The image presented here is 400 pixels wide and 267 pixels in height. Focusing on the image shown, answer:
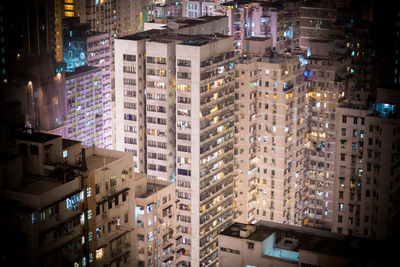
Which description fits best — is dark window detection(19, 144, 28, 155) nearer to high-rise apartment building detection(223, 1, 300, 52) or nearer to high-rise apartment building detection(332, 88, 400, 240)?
high-rise apartment building detection(332, 88, 400, 240)

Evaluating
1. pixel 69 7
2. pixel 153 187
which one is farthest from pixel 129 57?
pixel 69 7

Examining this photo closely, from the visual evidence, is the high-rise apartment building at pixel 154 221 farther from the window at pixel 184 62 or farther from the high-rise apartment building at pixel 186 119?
A: the window at pixel 184 62

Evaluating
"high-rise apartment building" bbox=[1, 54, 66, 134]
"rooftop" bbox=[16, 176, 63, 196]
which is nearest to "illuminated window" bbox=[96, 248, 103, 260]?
"rooftop" bbox=[16, 176, 63, 196]

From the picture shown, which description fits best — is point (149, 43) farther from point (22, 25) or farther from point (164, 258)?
point (22, 25)

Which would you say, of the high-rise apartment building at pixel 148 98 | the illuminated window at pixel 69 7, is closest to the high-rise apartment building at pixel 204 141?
the high-rise apartment building at pixel 148 98

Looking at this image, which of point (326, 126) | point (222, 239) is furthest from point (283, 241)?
point (326, 126)

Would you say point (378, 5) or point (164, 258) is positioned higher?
point (378, 5)

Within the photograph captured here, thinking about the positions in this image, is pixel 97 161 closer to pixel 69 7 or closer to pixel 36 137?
pixel 36 137
